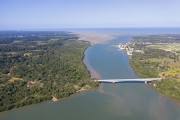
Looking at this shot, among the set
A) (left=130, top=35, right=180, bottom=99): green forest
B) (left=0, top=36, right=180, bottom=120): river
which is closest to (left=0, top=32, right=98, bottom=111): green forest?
(left=0, top=36, right=180, bottom=120): river

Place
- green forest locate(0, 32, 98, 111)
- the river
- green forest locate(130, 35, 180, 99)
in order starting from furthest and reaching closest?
green forest locate(130, 35, 180, 99)
green forest locate(0, 32, 98, 111)
the river

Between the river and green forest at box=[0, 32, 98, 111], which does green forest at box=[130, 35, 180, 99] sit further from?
green forest at box=[0, 32, 98, 111]

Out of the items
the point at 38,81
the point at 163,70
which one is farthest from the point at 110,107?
the point at 163,70

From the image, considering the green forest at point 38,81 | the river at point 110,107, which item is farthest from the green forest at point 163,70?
the green forest at point 38,81

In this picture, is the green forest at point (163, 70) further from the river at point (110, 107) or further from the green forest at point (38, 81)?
the green forest at point (38, 81)

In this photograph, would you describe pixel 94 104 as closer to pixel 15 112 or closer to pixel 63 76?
pixel 15 112

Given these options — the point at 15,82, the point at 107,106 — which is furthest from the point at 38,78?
the point at 107,106

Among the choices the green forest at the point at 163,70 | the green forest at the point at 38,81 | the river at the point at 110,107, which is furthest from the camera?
the green forest at the point at 163,70

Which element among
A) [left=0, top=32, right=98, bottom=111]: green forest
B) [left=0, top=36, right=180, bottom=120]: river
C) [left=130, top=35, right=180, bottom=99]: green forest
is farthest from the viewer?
[left=130, top=35, right=180, bottom=99]: green forest
